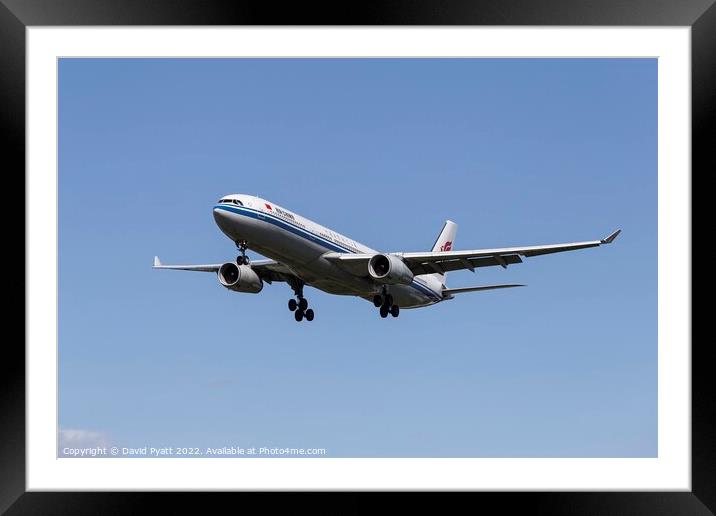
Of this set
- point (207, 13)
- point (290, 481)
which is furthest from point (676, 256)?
point (207, 13)

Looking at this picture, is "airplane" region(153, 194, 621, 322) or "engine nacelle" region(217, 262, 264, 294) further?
"engine nacelle" region(217, 262, 264, 294)

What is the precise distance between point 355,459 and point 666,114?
743 centimetres

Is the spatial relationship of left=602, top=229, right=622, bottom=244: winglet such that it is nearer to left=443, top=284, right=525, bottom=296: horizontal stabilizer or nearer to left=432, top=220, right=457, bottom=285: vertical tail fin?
left=443, top=284, right=525, bottom=296: horizontal stabilizer

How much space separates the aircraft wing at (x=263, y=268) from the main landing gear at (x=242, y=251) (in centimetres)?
372

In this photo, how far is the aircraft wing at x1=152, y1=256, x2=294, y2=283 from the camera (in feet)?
103

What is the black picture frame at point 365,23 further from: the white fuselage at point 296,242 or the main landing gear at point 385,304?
the main landing gear at point 385,304

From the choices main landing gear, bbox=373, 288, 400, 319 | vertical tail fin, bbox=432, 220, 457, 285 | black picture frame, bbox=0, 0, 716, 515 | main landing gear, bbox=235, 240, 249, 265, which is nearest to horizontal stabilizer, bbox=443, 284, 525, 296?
main landing gear, bbox=373, 288, 400, 319

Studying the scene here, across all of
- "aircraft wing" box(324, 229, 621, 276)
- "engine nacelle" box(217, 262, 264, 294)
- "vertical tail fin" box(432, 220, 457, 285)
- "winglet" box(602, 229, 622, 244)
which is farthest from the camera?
"vertical tail fin" box(432, 220, 457, 285)

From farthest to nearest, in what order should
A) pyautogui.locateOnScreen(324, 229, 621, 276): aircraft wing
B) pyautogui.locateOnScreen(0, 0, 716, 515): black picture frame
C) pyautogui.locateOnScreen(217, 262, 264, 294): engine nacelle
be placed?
pyautogui.locateOnScreen(217, 262, 264, 294): engine nacelle < pyautogui.locateOnScreen(324, 229, 621, 276): aircraft wing < pyautogui.locateOnScreen(0, 0, 716, 515): black picture frame

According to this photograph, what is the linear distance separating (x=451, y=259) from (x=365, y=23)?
52.6 feet

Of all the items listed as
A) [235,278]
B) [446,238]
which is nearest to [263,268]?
[235,278]

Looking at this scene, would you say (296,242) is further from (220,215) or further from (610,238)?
(610,238)

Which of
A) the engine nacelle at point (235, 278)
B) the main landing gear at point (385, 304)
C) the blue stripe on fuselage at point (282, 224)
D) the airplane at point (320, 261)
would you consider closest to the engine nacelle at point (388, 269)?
the airplane at point (320, 261)

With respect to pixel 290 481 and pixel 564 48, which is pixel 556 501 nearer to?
pixel 290 481
